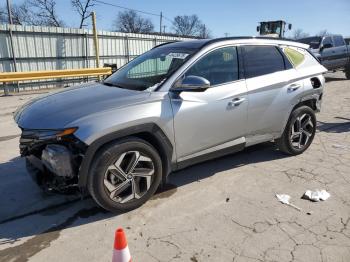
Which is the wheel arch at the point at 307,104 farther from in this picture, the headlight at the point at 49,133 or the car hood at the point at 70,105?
the headlight at the point at 49,133

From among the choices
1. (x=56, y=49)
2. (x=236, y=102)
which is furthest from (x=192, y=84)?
(x=56, y=49)

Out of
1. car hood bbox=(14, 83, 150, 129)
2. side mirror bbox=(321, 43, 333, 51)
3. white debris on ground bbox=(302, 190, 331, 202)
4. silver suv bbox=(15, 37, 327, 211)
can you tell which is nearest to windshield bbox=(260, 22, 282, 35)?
side mirror bbox=(321, 43, 333, 51)

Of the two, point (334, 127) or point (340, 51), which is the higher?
point (340, 51)

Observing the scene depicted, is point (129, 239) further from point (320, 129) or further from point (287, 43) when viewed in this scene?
point (320, 129)

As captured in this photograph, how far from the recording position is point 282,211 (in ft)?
12.2

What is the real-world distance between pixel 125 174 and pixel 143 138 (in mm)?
427

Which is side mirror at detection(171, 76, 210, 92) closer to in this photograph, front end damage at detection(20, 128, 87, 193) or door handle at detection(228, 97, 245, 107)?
door handle at detection(228, 97, 245, 107)

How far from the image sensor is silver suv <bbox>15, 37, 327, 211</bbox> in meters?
3.38

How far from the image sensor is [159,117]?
3.68 m

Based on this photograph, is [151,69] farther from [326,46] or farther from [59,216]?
[326,46]

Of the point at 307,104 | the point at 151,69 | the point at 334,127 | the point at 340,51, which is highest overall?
the point at 340,51

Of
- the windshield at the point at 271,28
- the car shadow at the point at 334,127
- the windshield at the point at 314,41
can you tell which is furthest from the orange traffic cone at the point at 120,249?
the windshield at the point at 271,28

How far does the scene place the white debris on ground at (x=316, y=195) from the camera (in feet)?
13.1

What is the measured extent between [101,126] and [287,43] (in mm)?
3290
